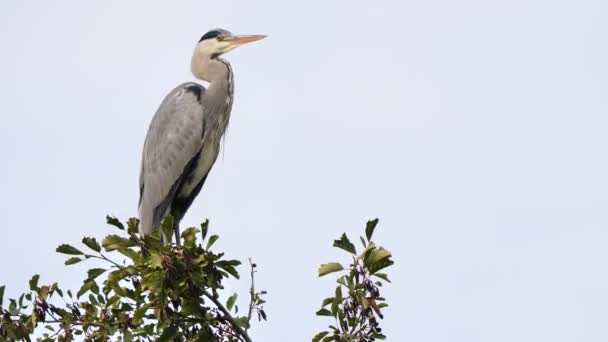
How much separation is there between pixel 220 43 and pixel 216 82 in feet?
1.49

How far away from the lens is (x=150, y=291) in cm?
456

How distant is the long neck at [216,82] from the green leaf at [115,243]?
4200 millimetres

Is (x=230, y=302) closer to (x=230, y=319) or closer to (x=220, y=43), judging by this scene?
(x=230, y=319)

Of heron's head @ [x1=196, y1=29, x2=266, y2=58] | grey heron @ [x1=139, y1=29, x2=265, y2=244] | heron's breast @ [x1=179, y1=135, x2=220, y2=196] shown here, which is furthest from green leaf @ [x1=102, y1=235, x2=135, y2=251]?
heron's head @ [x1=196, y1=29, x2=266, y2=58]

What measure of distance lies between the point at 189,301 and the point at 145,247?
31cm

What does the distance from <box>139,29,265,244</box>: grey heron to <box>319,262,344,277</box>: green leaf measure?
3.83m

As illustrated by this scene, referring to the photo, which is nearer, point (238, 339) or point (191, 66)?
point (238, 339)

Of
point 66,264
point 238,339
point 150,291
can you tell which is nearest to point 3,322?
point 66,264

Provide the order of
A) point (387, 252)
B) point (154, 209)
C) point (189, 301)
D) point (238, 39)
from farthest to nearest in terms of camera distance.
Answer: point (238, 39) < point (154, 209) < point (189, 301) < point (387, 252)

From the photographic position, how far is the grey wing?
8.18 m

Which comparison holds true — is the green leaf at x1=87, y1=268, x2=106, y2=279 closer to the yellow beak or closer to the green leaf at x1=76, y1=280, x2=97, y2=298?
the green leaf at x1=76, y1=280, x2=97, y2=298

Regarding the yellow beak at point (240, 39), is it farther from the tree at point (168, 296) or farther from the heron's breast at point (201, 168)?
the tree at point (168, 296)

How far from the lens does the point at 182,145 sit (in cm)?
836

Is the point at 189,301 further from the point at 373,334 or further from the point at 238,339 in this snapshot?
the point at 373,334
